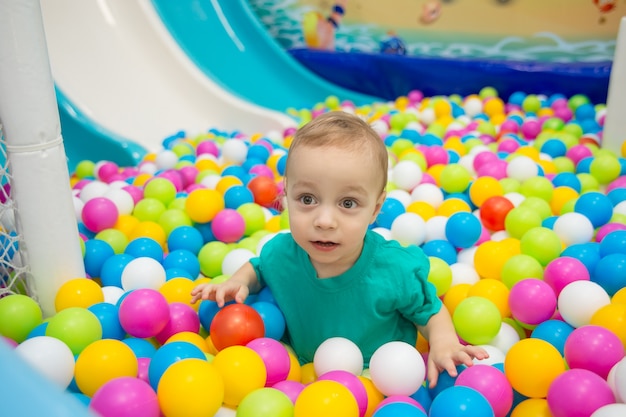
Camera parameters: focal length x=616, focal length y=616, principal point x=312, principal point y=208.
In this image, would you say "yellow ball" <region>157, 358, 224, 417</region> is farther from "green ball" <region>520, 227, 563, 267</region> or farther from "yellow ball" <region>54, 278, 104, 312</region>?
"green ball" <region>520, 227, 563, 267</region>

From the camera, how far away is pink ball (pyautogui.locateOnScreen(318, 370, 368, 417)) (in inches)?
36.2

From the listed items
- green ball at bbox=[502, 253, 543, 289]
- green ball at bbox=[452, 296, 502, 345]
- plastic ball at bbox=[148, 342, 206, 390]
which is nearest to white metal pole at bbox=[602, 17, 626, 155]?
green ball at bbox=[502, 253, 543, 289]

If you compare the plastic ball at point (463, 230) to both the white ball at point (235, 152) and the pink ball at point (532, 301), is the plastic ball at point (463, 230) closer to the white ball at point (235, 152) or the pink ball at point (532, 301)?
the pink ball at point (532, 301)

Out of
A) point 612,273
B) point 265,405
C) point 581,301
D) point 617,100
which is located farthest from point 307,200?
point 617,100

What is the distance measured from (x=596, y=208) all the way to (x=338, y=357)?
81cm

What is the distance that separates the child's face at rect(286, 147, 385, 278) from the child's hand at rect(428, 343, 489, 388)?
22 centimetres

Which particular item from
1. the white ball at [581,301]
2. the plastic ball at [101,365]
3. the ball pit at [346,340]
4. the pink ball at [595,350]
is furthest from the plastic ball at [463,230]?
the plastic ball at [101,365]

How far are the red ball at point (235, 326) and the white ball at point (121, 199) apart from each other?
689 mm

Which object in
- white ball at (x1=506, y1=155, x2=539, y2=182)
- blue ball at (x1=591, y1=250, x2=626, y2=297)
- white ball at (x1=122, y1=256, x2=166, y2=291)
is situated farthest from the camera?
white ball at (x1=506, y1=155, x2=539, y2=182)

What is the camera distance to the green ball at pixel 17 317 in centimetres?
106

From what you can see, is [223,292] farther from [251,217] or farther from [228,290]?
[251,217]

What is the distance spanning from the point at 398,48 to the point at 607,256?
2.23 metres

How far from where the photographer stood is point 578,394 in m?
0.85

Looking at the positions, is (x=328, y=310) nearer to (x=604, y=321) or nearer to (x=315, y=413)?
(x=315, y=413)
